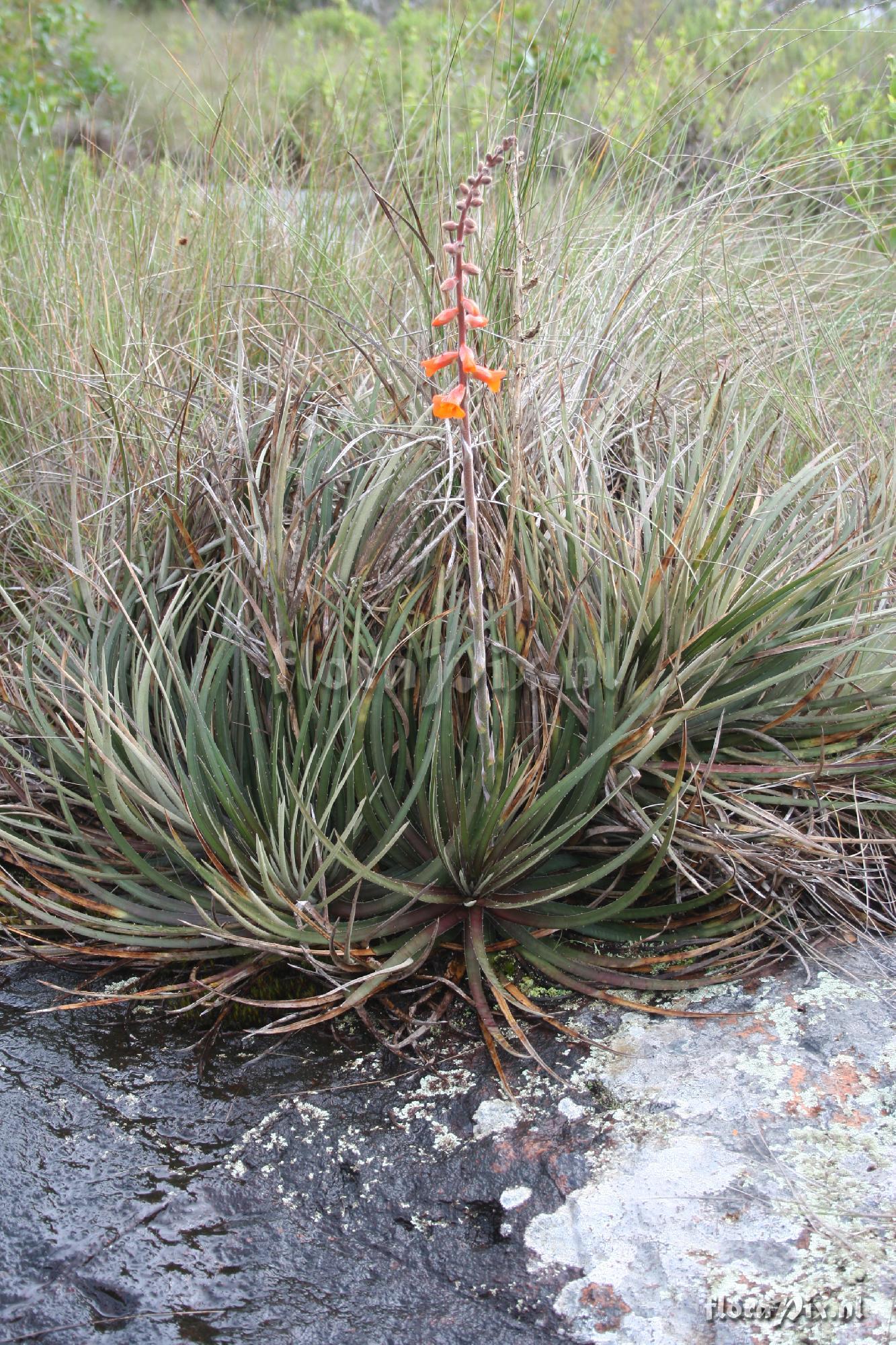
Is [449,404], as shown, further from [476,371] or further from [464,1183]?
[464,1183]

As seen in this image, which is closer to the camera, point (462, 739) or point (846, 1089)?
point (846, 1089)

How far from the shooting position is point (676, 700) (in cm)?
197

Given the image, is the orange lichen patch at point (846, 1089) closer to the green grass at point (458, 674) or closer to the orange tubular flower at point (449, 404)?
the green grass at point (458, 674)

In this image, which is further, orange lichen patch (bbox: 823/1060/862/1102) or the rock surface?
orange lichen patch (bbox: 823/1060/862/1102)

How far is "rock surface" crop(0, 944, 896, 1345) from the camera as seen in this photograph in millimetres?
1286

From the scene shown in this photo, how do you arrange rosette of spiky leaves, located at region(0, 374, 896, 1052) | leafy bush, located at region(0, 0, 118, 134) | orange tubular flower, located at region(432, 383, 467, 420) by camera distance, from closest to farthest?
1. orange tubular flower, located at region(432, 383, 467, 420)
2. rosette of spiky leaves, located at region(0, 374, 896, 1052)
3. leafy bush, located at region(0, 0, 118, 134)

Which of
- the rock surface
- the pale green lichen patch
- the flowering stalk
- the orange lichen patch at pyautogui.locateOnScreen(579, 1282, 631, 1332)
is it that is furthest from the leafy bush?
the orange lichen patch at pyautogui.locateOnScreen(579, 1282, 631, 1332)

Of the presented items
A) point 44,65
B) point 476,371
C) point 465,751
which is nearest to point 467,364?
point 476,371

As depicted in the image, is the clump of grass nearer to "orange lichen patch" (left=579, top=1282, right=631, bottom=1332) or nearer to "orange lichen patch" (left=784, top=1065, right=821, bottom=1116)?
"orange lichen patch" (left=784, top=1065, right=821, bottom=1116)

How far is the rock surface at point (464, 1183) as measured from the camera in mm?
1286

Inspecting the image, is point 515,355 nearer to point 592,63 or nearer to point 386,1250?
point 386,1250

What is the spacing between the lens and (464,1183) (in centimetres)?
149

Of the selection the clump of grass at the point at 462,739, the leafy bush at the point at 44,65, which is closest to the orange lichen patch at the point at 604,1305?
the clump of grass at the point at 462,739

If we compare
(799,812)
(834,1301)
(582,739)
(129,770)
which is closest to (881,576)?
(799,812)
